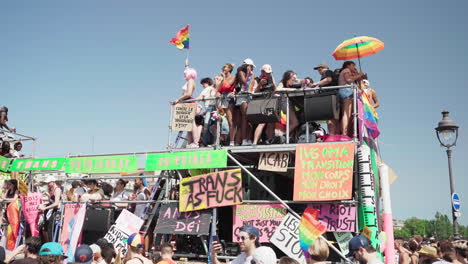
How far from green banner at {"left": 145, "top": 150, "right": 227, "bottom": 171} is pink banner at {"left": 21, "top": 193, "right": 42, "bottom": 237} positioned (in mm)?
3405

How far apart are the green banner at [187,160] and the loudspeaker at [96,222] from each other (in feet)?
4.83

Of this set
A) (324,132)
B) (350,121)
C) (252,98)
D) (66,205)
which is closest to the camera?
(350,121)

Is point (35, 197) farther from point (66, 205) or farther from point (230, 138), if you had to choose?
point (230, 138)

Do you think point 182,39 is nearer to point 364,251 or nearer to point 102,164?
point 102,164

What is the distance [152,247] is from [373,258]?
Answer: 242 inches

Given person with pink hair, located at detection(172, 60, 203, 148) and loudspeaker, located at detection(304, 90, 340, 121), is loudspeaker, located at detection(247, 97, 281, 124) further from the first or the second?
person with pink hair, located at detection(172, 60, 203, 148)

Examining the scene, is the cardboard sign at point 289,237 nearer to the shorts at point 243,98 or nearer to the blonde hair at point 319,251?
the shorts at point 243,98

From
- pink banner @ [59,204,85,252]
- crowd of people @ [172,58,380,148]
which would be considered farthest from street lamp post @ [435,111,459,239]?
pink banner @ [59,204,85,252]

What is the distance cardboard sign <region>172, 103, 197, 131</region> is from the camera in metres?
10.1

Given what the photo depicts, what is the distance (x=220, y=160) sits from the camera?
920 centimetres

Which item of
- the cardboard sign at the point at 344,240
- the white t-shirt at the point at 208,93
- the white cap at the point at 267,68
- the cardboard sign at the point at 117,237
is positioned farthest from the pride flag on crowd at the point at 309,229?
the cardboard sign at the point at 117,237

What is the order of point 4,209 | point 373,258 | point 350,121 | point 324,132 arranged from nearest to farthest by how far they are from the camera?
point 373,258, point 350,121, point 324,132, point 4,209

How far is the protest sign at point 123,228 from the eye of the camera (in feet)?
32.3

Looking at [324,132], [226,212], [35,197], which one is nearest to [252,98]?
[324,132]
